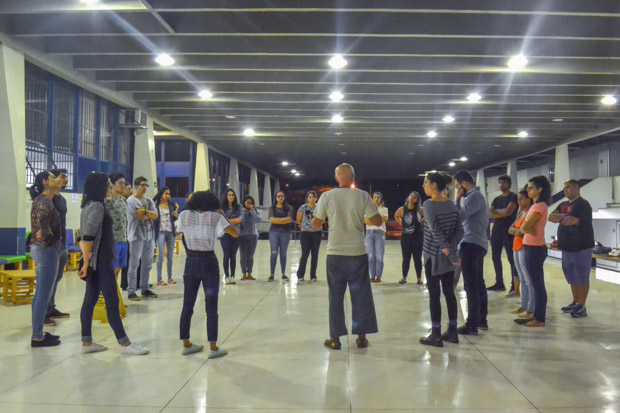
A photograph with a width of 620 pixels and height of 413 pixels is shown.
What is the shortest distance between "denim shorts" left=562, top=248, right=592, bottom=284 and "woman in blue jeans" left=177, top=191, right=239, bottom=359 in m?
3.91

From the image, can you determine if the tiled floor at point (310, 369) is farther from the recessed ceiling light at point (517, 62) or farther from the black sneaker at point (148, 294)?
the recessed ceiling light at point (517, 62)

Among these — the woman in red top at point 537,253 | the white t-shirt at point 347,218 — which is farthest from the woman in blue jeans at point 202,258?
the woman in red top at point 537,253

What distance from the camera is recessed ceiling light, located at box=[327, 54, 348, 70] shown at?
8.25m

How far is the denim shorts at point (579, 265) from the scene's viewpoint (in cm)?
526

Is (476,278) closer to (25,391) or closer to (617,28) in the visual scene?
(25,391)

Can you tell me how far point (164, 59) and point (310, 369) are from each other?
662 centimetres

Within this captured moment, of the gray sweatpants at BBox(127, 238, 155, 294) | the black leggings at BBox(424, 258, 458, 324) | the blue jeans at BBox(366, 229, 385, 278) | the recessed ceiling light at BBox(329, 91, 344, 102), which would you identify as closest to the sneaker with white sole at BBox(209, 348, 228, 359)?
the black leggings at BBox(424, 258, 458, 324)

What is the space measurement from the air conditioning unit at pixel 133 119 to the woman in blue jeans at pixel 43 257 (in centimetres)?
817

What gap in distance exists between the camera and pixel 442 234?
412 cm

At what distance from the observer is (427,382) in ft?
10.6

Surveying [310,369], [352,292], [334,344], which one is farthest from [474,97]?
[310,369]

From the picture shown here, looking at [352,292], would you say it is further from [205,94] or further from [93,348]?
[205,94]

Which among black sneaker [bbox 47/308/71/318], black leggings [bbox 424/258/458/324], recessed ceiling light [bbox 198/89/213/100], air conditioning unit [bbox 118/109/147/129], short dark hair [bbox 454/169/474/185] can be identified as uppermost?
recessed ceiling light [bbox 198/89/213/100]

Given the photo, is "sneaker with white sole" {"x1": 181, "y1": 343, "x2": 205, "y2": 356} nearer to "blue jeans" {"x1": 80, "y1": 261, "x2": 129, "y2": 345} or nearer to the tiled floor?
the tiled floor
